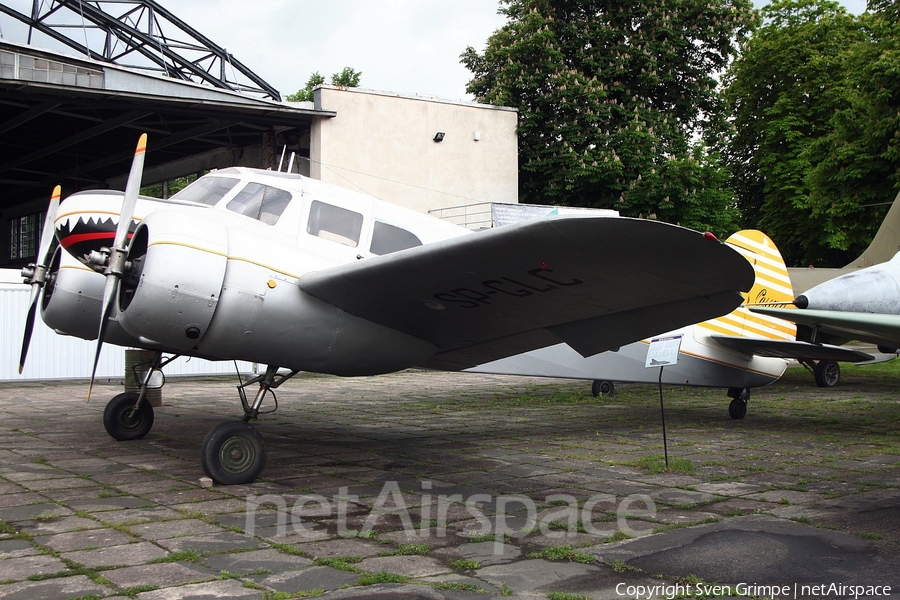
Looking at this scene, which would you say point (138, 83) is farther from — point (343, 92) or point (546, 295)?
point (546, 295)

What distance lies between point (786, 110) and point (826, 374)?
16597mm

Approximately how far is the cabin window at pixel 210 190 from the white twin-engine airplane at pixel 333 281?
0.02 meters

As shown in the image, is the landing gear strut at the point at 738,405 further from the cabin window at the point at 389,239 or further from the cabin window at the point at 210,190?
the cabin window at the point at 210,190

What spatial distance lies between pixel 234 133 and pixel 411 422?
15283mm

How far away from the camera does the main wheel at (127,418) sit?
848 cm

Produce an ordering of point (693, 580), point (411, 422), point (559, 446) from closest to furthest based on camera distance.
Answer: point (693, 580), point (559, 446), point (411, 422)

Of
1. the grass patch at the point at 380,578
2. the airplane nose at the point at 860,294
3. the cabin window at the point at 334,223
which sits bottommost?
the grass patch at the point at 380,578

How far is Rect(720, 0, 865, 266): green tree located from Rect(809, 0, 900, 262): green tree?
4.49 m

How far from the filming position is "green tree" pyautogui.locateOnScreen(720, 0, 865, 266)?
92.9 feet

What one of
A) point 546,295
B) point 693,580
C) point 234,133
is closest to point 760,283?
point 546,295

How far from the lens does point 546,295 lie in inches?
243

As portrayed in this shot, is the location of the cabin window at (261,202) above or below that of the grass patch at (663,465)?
above

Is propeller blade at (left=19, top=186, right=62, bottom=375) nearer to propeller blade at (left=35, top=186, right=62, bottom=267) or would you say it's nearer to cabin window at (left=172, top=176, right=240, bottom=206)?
propeller blade at (left=35, top=186, right=62, bottom=267)

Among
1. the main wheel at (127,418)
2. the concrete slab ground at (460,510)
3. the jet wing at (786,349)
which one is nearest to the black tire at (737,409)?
the concrete slab ground at (460,510)
